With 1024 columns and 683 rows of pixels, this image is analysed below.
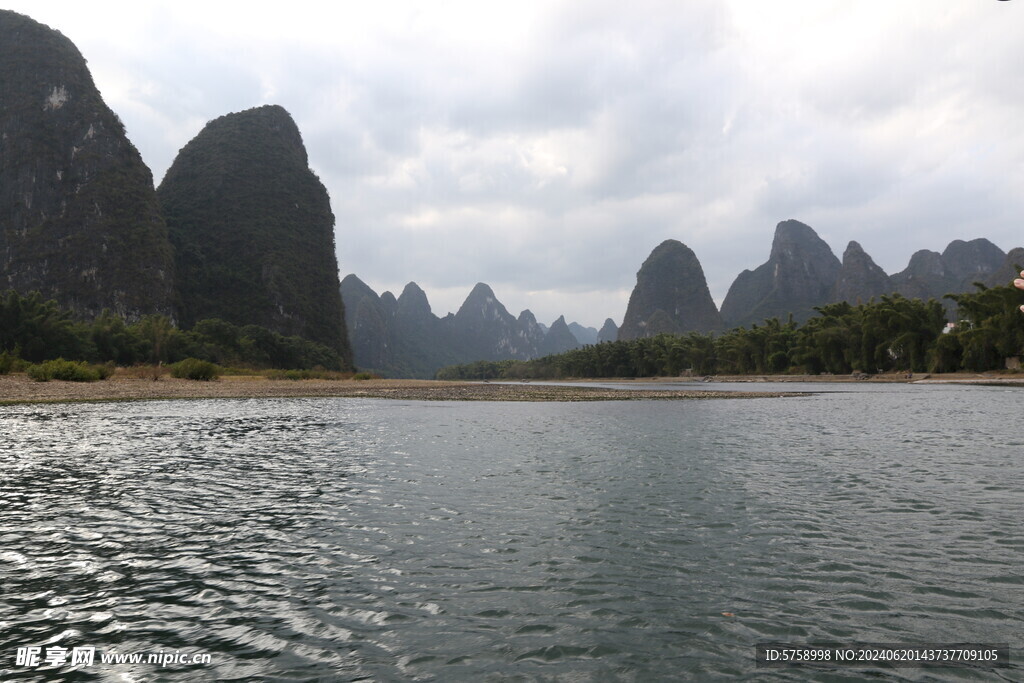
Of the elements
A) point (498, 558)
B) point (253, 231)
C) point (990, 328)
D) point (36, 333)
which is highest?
point (253, 231)

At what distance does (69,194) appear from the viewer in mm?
114625

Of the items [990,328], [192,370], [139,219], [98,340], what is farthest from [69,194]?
[990,328]

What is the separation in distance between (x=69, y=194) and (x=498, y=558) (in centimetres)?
14473

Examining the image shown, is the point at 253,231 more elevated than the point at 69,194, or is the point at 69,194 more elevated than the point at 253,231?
the point at 253,231

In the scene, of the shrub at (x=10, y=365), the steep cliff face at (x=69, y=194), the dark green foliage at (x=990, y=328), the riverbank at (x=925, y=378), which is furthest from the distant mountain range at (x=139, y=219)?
the shrub at (x=10, y=365)

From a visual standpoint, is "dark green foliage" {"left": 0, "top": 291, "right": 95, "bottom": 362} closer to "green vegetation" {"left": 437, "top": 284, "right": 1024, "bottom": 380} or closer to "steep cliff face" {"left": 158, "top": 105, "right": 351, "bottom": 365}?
"steep cliff face" {"left": 158, "top": 105, "right": 351, "bottom": 365}

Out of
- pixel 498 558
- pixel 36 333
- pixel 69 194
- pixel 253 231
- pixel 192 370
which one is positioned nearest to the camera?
pixel 498 558

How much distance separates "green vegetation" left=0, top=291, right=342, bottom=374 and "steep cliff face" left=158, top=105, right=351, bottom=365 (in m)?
52.1

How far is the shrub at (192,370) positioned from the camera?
4866 centimetres

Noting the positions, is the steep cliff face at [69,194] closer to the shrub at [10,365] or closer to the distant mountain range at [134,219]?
the distant mountain range at [134,219]

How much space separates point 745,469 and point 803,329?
9927cm

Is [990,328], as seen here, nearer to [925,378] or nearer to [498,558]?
[925,378]

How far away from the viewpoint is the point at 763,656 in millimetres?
4277

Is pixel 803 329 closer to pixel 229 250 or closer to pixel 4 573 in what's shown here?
pixel 4 573
